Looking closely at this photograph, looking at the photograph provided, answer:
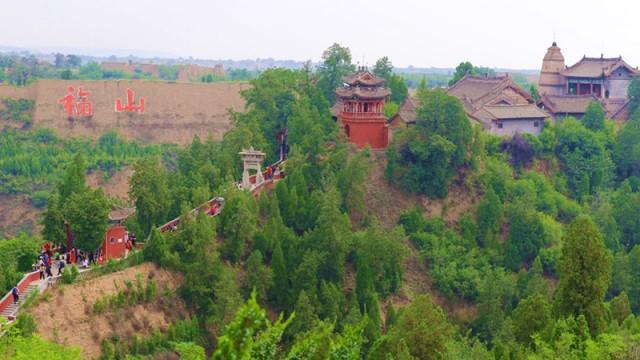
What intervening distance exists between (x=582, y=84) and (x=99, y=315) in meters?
35.0

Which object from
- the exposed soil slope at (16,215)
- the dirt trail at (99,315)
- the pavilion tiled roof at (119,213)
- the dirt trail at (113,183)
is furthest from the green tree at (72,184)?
the dirt trail at (113,183)

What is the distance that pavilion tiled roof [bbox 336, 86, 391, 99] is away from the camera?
4475cm

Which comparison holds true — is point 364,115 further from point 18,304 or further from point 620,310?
point 18,304

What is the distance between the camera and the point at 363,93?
147 feet

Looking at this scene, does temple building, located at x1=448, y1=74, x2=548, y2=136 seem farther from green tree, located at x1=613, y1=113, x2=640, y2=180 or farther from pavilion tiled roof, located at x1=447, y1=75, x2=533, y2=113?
green tree, located at x1=613, y1=113, x2=640, y2=180

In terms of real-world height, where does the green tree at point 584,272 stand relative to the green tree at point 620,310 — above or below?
above

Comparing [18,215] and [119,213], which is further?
[18,215]

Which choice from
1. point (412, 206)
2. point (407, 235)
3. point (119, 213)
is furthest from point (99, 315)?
point (412, 206)

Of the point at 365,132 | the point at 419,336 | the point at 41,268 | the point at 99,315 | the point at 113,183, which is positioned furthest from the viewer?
the point at 113,183

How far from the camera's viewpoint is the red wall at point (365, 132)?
149 ft

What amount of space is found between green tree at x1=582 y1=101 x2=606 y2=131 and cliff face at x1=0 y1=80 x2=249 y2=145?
30495 mm

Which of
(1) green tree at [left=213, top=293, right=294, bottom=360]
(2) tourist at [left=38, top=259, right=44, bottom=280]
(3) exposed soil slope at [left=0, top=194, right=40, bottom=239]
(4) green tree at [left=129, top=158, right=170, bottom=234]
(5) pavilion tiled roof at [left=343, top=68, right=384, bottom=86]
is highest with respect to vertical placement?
(5) pavilion tiled roof at [left=343, top=68, right=384, bottom=86]

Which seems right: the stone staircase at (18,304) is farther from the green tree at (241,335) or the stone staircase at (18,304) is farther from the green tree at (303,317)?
the green tree at (241,335)

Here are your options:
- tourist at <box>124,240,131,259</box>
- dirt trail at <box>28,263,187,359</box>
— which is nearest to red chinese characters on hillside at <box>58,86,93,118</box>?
tourist at <box>124,240,131,259</box>
